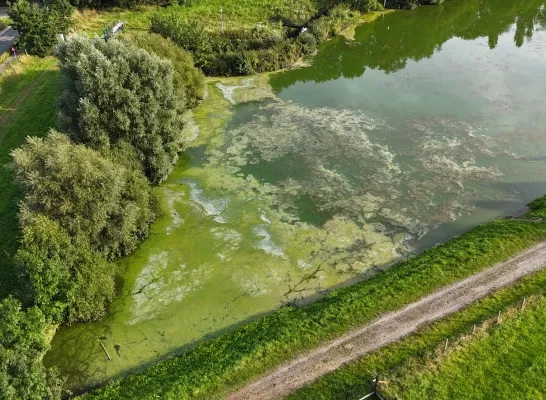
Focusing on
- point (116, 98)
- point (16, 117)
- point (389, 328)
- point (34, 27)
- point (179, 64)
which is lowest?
point (389, 328)

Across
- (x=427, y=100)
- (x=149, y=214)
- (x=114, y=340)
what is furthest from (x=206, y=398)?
(x=427, y=100)

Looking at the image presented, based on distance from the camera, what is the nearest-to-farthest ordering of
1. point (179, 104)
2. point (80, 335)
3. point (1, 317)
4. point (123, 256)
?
1. point (1, 317)
2. point (80, 335)
3. point (123, 256)
4. point (179, 104)

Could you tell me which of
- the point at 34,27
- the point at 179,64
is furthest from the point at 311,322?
the point at 34,27

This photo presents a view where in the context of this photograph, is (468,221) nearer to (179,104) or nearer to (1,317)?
(179,104)

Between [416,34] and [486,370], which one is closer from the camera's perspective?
[486,370]

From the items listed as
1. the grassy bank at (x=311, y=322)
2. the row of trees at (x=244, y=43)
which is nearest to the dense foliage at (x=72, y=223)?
the grassy bank at (x=311, y=322)

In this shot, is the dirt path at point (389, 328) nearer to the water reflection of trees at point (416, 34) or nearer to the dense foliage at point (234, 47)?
the water reflection of trees at point (416, 34)

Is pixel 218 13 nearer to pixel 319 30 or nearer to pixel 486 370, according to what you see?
pixel 319 30
